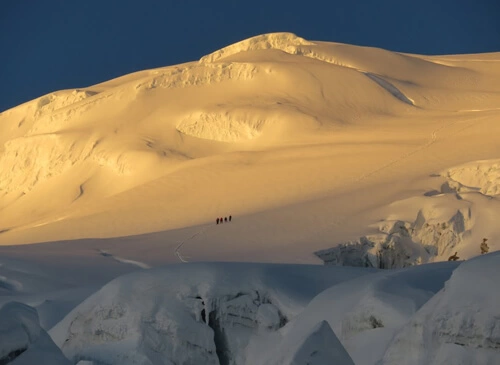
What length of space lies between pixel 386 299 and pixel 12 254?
27.6 m

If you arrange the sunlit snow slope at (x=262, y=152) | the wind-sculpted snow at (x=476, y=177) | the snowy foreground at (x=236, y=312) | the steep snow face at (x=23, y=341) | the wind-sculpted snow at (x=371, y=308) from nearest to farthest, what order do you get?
the steep snow face at (x=23, y=341)
the wind-sculpted snow at (x=371, y=308)
the snowy foreground at (x=236, y=312)
the sunlit snow slope at (x=262, y=152)
the wind-sculpted snow at (x=476, y=177)

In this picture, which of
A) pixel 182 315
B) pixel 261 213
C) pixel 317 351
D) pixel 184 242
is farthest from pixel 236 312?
pixel 261 213

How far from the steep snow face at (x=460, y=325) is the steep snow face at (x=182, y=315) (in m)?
7.28

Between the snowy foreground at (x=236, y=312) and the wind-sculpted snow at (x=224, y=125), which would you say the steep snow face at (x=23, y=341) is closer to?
the snowy foreground at (x=236, y=312)

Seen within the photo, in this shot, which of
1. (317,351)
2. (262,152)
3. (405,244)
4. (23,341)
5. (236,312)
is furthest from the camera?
(262,152)

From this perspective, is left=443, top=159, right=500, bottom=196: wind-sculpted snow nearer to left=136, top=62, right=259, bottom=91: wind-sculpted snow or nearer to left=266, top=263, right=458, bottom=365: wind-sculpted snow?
left=266, top=263, right=458, bottom=365: wind-sculpted snow

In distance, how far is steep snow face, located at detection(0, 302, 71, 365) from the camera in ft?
32.3

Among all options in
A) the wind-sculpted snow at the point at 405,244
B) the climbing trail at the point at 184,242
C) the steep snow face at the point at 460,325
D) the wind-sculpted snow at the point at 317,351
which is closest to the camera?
the wind-sculpted snow at the point at 317,351

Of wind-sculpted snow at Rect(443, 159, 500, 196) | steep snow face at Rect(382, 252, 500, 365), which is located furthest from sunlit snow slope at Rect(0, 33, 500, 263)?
steep snow face at Rect(382, 252, 500, 365)

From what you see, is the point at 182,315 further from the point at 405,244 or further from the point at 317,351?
the point at 405,244

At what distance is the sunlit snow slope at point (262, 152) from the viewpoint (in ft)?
156

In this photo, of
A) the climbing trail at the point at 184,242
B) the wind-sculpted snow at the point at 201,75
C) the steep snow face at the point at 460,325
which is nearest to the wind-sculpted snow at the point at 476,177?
the climbing trail at the point at 184,242

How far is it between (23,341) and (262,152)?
189 feet

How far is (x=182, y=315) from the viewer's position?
68.7 ft
